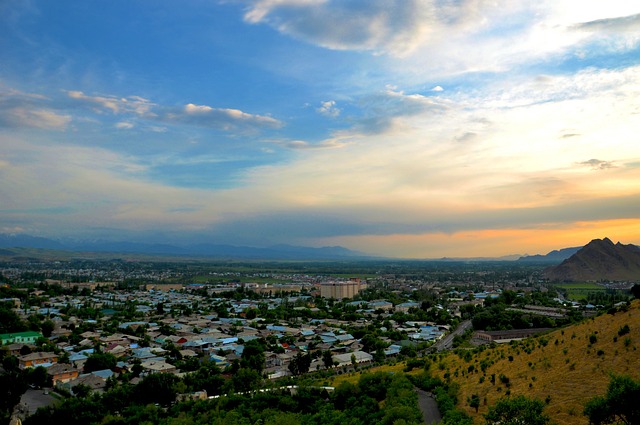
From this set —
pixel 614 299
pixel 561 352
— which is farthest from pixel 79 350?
pixel 614 299

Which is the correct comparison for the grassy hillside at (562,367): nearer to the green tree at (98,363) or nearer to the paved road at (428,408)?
the paved road at (428,408)

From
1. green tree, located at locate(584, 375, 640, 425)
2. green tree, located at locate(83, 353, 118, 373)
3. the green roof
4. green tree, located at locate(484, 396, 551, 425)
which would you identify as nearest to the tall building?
the green roof

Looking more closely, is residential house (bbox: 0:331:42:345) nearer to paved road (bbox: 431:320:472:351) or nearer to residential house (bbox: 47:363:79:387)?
residential house (bbox: 47:363:79:387)

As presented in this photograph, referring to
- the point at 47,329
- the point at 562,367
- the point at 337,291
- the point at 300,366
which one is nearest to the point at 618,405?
the point at 562,367

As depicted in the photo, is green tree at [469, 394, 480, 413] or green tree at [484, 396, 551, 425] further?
green tree at [469, 394, 480, 413]

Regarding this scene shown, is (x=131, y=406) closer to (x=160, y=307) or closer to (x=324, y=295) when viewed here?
(x=160, y=307)
